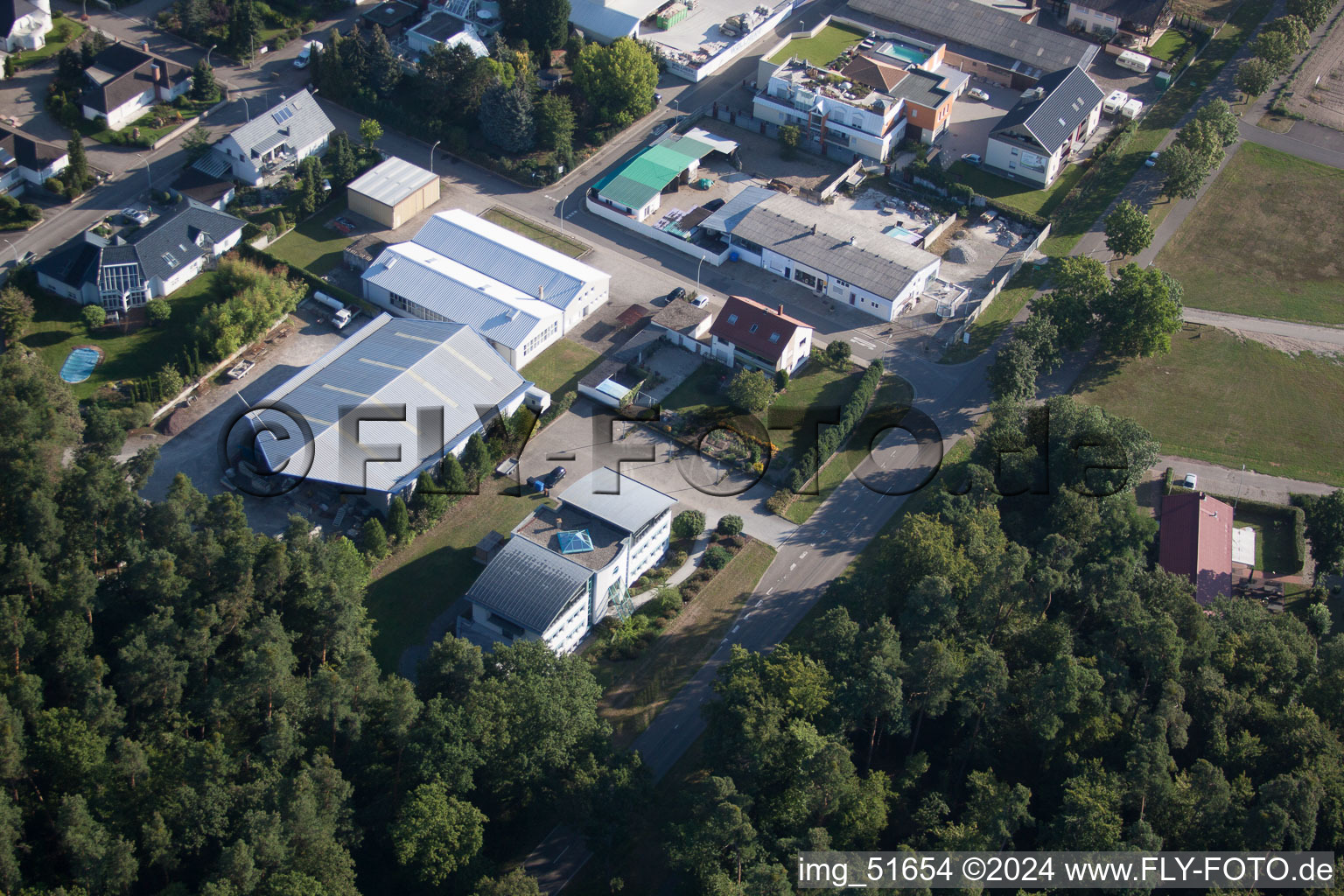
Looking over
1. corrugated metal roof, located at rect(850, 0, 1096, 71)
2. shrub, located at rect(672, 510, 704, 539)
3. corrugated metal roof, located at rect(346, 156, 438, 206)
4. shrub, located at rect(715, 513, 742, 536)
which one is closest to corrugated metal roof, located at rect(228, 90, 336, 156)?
corrugated metal roof, located at rect(346, 156, 438, 206)

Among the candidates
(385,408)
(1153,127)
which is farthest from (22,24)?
(1153,127)

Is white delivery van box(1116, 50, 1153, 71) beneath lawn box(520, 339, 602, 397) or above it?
above

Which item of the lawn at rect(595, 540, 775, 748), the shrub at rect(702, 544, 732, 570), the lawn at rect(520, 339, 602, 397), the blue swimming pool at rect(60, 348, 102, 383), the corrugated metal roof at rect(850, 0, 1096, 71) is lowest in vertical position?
the lawn at rect(595, 540, 775, 748)

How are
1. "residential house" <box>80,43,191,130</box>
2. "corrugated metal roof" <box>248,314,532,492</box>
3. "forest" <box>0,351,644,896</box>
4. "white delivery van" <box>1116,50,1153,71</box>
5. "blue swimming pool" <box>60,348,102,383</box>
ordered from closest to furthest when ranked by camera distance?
"forest" <box>0,351,644,896</box>
"corrugated metal roof" <box>248,314,532,492</box>
"blue swimming pool" <box>60,348,102,383</box>
"residential house" <box>80,43,191,130</box>
"white delivery van" <box>1116,50,1153,71</box>

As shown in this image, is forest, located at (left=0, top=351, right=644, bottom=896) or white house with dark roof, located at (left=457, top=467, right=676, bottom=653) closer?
forest, located at (left=0, top=351, right=644, bottom=896)

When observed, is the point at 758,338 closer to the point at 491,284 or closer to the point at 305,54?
the point at 491,284

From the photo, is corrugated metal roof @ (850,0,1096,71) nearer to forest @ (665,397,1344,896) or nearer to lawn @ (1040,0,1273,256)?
lawn @ (1040,0,1273,256)

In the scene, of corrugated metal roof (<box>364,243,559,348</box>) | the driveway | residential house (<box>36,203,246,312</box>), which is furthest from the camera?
residential house (<box>36,203,246,312</box>)
